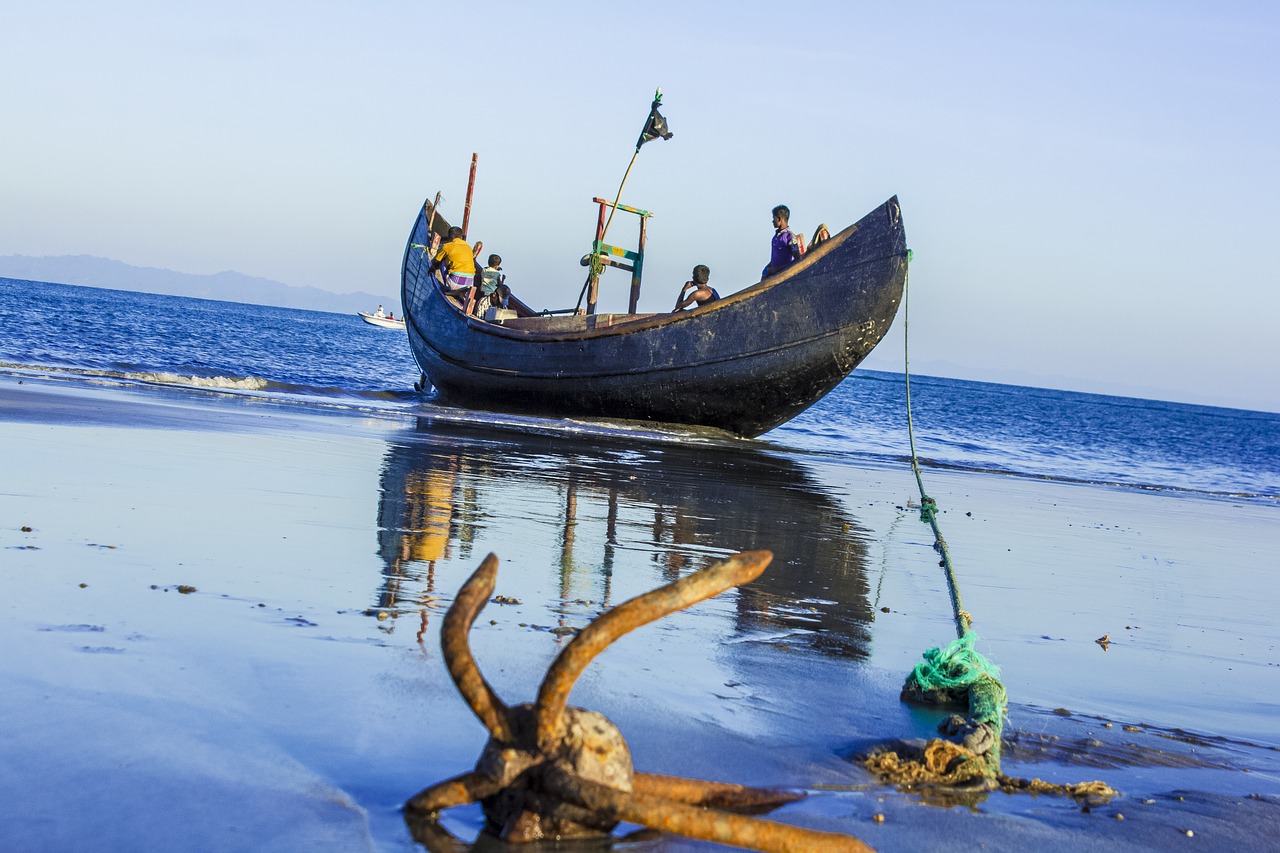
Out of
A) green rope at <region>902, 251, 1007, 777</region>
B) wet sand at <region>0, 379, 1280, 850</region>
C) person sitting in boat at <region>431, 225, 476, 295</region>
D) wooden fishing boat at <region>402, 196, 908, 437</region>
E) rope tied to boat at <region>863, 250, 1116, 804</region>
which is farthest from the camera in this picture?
person sitting in boat at <region>431, 225, 476, 295</region>

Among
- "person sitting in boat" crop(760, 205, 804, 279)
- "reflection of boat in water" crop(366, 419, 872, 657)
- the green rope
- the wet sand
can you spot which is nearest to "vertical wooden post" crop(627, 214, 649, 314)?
"person sitting in boat" crop(760, 205, 804, 279)

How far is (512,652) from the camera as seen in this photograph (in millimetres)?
3545

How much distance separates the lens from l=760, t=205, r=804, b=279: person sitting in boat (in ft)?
45.4

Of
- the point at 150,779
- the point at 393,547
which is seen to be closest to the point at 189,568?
the point at 393,547

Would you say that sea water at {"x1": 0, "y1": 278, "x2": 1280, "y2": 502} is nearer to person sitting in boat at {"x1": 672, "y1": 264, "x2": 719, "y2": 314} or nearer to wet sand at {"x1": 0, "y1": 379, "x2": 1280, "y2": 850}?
person sitting in boat at {"x1": 672, "y1": 264, "x2": 719, "y2": 314}

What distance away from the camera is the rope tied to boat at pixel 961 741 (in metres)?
2.80

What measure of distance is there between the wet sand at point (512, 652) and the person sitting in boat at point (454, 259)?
8.59 meters

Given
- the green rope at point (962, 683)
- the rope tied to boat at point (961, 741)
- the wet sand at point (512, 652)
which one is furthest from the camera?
the green rope at point (962, 683)

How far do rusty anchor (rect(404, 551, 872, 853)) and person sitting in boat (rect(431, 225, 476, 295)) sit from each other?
584 inches

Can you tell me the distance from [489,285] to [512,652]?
13.6 meters

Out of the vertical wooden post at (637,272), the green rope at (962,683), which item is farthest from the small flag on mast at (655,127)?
the green rope at (962,683)

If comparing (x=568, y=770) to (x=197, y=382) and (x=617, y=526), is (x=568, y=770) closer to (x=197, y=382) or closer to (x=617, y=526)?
(x=617, y=526)

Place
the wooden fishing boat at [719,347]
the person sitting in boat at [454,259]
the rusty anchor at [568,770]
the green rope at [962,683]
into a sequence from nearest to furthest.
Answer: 1. the rusty anchor at [568,770]
2. the green rope at [962,683]
3. the wooden fishing boat at [719,347]
4. the person sitting in boat at [454,259]

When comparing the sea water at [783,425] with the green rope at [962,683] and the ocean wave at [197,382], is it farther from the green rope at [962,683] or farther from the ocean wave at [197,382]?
the green rope at [962,683]
